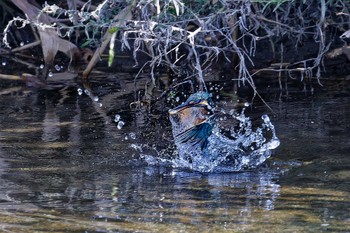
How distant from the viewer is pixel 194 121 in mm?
5934

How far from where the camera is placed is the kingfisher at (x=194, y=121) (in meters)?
5.89

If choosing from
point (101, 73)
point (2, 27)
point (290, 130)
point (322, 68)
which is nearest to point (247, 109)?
point (290, 130)

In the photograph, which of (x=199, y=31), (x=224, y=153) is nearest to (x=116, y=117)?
(x=199, y=31)

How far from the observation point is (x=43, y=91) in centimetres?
855

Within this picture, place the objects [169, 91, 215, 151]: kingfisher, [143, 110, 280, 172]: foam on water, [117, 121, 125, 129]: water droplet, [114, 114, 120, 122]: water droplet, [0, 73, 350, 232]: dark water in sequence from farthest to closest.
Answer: [114, 114, 120, 122]: water droplet
[117, 121, 125, 129]: water droplet
[169, 91, 215, 151]: kingfisher
[143, 110, 280, 172]: foam on water
[0, 73, 350, 232]: dark water

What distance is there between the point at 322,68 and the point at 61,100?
2810mm

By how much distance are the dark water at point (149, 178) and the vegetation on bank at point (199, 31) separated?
21.9 inches

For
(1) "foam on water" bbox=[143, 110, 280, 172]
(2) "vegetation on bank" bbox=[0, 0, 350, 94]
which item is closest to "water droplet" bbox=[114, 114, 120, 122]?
(2) "vegetation on bank" bbox=[0, 0, 350, 94]

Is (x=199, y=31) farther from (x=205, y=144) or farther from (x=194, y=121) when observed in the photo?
(x=205, y=144)

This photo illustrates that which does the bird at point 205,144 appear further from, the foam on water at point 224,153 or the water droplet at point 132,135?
the water droplet at point 132,135

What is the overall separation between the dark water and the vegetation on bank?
557 millimetres

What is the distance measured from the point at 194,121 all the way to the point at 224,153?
31cm

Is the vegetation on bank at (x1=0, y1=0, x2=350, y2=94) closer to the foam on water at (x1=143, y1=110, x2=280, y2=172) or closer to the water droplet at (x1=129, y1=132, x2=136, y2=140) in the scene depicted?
the water droplet at (x1=129, y1=132, x2=136, y2=140)

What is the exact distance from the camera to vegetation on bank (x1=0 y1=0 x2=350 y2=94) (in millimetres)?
6695
